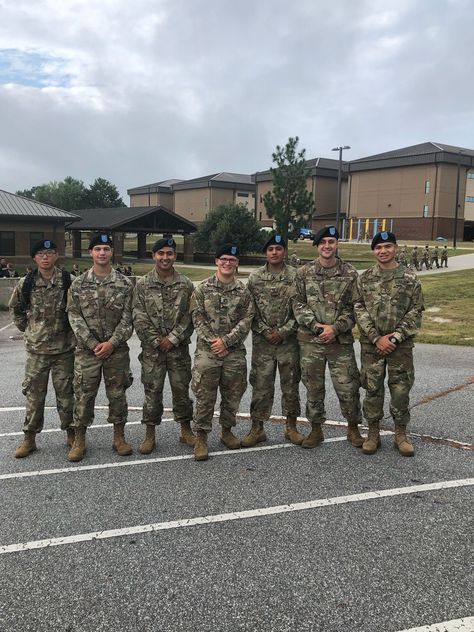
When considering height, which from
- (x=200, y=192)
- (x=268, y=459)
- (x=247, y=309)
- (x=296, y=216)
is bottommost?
(x=268, y=459)

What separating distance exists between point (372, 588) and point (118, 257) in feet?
120

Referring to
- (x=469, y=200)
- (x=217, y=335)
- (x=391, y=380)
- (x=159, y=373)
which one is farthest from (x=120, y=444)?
(x=469, y=200)

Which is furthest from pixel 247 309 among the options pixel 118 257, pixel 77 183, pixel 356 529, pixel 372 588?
pixel 77 183

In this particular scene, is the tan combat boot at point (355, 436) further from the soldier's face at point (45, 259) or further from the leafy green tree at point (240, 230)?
the leafy green tree at point (240, 230)

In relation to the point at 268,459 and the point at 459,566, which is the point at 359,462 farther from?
the point at 459,566

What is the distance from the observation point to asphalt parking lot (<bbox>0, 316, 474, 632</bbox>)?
2.73 metres

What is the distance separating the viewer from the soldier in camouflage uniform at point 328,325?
193 inches

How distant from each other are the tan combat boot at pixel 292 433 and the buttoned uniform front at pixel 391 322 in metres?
→ 0.72

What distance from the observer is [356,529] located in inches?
138

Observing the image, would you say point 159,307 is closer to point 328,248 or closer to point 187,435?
point 187,435

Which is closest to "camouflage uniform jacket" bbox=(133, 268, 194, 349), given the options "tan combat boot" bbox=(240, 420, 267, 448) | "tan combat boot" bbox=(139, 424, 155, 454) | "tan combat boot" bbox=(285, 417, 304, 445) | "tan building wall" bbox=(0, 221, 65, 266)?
"tan combat boot" bbox=(139, 424, 155, 454)

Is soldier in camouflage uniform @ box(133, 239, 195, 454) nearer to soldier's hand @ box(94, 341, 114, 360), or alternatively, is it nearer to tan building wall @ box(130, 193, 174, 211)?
soldier's hand @ box(94, 341, 114, 360)

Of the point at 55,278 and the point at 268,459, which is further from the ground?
the point at 55,278

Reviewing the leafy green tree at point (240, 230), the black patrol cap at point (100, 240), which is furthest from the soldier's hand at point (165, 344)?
the leafy green tree at point (240, 230)
